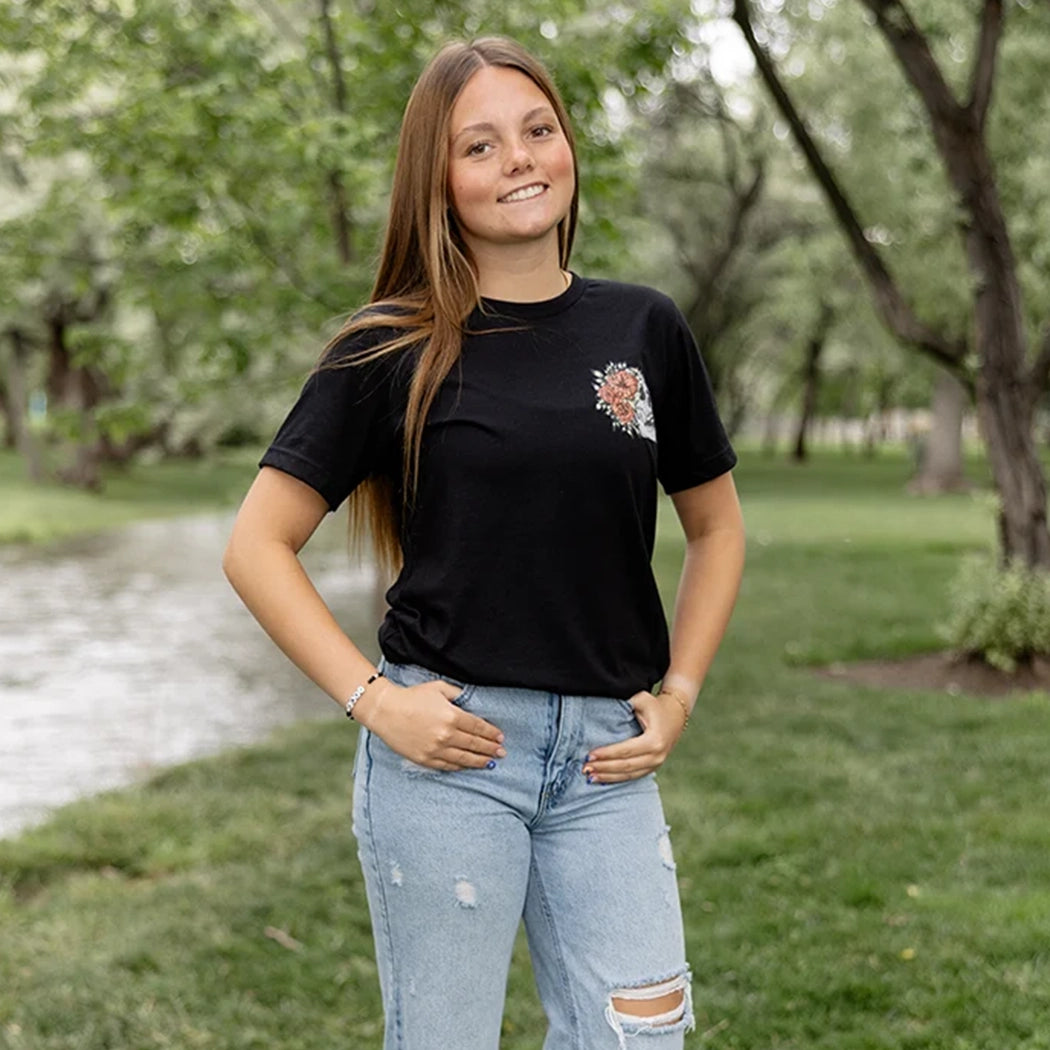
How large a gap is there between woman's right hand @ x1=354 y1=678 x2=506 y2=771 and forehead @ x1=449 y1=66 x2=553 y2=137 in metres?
0.89

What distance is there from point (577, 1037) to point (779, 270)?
31909 mm

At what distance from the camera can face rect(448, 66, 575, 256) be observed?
2.42m

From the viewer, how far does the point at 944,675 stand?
8992mm

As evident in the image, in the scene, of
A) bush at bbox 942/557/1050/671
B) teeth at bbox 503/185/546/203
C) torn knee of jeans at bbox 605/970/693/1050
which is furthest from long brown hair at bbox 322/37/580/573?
bush at bbox 942/557/1050/671

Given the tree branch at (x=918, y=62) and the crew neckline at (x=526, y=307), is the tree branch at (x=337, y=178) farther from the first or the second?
the crew neckline at (x=526, y=307)

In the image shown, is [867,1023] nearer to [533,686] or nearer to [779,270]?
[533,686]

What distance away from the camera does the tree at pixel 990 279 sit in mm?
8531

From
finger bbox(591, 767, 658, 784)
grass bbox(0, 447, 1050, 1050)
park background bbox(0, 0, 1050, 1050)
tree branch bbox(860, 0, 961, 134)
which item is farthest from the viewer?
tree branch bbox(860, 0, 961, 134)

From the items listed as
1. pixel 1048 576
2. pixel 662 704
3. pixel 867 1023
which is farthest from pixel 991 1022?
pixel 1048 576

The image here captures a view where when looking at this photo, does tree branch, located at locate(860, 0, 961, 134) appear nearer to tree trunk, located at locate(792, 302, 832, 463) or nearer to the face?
the face

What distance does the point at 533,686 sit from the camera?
7.42 ft

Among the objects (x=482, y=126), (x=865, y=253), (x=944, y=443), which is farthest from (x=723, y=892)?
(x=944, y=443)

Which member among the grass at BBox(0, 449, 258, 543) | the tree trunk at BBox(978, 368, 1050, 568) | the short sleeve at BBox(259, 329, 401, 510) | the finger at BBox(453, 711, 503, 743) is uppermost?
the short sleeve at BBox(259, 329, 401, 510)

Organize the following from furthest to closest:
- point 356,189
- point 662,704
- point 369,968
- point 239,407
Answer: point 239,407 → point 356,189 → point 369,968 → point 662,704
